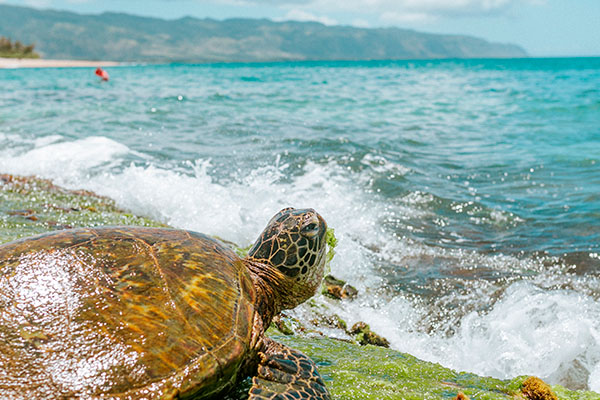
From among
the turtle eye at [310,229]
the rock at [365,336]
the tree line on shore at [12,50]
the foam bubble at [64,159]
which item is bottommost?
the rock at [365,336]

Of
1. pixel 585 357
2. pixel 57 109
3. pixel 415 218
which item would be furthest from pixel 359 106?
pixel 585 357

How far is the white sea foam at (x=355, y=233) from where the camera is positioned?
4.44 meters

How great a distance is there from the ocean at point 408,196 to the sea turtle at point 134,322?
211cm

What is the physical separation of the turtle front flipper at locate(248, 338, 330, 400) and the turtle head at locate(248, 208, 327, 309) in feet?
1.44

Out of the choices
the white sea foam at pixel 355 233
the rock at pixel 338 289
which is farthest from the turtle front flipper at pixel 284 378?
the rock at pixel 338 289

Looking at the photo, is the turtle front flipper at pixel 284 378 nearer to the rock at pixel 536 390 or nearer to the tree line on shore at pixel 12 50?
the rock at pixel 536 390

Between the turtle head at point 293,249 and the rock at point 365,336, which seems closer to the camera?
the turtle head at point 293,249

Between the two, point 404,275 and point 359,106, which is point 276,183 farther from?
point 359,106

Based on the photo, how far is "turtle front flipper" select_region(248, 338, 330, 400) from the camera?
2314 mm

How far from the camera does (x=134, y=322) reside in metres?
2.10

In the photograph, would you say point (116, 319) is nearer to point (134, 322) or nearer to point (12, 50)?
point (134, 322)

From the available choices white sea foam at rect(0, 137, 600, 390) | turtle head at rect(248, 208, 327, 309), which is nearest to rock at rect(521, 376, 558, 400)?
white sea foam at rect(0, 137, 600, 390)

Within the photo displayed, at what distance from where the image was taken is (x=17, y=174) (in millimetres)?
9250

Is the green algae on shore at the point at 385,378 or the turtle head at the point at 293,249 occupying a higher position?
the turtle head at the point at 293,249
